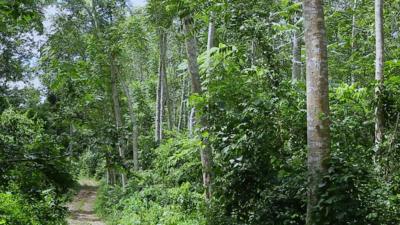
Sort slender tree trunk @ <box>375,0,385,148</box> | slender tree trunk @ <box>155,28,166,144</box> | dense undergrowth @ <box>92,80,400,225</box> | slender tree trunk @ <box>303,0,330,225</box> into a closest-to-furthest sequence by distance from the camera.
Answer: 1. dense undergrowth @ <box>92,80,400,225</box>
2. slender tree trunk @ <box>303,0,330,225</box>
3. slender tree trunk @ <box>375,0,385,148</box>
4. slender tree trunk @ <box>155,28,166,144</box>

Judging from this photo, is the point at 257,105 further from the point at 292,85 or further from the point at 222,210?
the point at 222,210

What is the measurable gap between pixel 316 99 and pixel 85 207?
1945cm

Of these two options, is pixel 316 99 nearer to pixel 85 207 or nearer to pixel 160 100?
pixel 160 100

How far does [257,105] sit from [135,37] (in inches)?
478

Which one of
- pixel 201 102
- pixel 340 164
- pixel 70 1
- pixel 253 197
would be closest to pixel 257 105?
pixel 201 102

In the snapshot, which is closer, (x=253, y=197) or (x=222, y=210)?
(x=253, y=197)

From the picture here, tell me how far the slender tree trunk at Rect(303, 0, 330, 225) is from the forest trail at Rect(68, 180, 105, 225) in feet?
42.4

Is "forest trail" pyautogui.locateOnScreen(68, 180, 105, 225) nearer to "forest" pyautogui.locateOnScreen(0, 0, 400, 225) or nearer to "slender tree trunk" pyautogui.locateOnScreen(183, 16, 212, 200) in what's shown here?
"forest" pyautogui.locateOnScreen(0, 0, 400, 225)

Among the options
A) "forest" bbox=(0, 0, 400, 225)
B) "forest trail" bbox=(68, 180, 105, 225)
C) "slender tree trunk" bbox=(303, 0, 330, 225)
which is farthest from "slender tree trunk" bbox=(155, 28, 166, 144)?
"slender tree trunk" bbox=(303, 0, 330, 225)

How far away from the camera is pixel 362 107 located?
6961 millimetres

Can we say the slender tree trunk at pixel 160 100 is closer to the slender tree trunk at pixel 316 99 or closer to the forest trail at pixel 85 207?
the forest trail at pixel 85 207

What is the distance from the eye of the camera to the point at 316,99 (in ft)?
16.7

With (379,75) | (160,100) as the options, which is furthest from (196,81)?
(160,100)

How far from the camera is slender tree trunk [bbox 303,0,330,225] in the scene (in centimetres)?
503
